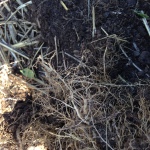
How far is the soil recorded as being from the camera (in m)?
1.55

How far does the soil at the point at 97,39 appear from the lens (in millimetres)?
1552

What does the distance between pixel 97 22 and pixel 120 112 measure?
0.43 metres

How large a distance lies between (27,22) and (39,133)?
556 millimetres

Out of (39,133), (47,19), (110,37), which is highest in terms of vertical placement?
(47,19)

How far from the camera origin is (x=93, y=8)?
1589 mm

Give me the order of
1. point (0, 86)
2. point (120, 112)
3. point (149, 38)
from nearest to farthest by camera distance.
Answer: point (120, 112), point (149, 38), point (0, 86)

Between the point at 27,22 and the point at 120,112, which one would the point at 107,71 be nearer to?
the point at 120,112

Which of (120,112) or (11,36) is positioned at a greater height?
(11,36)

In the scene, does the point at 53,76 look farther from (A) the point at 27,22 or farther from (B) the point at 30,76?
(A) the point at 27,22

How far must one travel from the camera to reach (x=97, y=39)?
156cm

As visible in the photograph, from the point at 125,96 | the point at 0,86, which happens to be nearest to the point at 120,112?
the point at 125,96

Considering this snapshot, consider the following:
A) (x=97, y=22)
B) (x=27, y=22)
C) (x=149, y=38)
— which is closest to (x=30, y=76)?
(x=27, y=22)

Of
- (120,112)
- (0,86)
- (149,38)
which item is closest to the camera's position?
(120,112)

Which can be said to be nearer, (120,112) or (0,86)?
(120,112)
